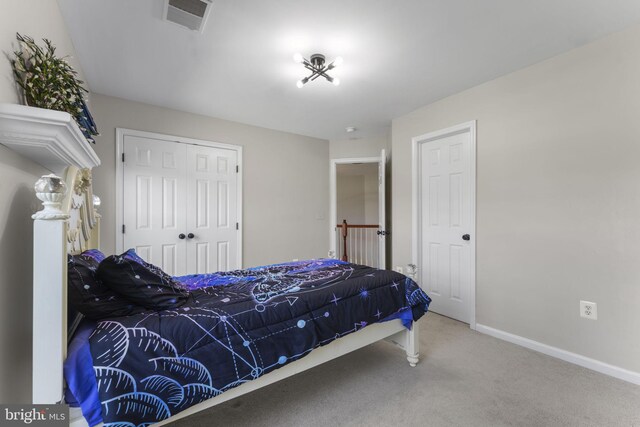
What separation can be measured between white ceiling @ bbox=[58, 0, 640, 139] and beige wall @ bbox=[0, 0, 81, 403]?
0.81 meters

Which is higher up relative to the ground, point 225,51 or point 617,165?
point 225,51

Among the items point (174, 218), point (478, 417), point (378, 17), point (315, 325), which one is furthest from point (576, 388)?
point (174, 218)

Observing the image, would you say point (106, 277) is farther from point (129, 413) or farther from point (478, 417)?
point (478, 417)

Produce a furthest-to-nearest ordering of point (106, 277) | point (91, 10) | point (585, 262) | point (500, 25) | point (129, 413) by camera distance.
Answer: point (585, 262) < point (500, 25) < point (91, 10) < point (106, 277) < point (129, 413)

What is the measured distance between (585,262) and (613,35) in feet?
5.44

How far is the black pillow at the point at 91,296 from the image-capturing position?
1134mm

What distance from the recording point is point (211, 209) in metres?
3.59

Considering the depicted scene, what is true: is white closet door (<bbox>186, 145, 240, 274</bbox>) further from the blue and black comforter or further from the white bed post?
the white bed post

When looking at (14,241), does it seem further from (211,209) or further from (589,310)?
(589,310)

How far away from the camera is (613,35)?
6.55 feet

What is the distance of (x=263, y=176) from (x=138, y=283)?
2869 mm

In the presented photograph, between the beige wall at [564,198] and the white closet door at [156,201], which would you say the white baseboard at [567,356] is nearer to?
the beige wall at [564,198]

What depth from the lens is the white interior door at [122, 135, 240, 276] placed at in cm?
311

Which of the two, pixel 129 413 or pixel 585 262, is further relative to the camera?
pixel 585 262
